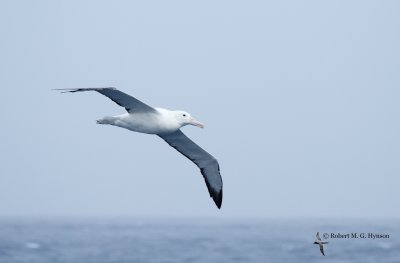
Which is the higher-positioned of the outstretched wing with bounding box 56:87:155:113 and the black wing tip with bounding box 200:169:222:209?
the outstretched wing with bounding box 56:87:155:113

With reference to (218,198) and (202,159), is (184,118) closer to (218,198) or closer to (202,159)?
(202,159)

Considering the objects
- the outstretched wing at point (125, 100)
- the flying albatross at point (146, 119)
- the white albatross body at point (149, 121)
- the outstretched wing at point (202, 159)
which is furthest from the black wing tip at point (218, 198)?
the outstretched wing at point (125, 100)

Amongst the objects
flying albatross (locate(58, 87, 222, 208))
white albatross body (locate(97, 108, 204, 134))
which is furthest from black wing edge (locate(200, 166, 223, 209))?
white albatross body (locate(97, 108, 204, 134))

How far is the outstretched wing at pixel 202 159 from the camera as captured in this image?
1931 cm

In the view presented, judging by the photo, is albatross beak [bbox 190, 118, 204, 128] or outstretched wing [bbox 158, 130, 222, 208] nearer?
albatross beak [bbox 190, 118, 204, 128]

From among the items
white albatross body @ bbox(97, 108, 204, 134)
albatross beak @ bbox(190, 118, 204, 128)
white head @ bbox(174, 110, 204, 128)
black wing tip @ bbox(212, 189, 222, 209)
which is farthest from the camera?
black wing tip @ bbox(212, 189, 222, 209)

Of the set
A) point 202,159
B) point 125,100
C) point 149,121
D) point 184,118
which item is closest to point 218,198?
point 202,159

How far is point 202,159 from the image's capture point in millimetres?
19703

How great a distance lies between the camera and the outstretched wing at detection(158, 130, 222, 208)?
19312mm

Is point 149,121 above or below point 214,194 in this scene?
above

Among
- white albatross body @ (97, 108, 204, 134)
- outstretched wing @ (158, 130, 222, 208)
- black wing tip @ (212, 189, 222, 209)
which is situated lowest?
black wing tip @ (212, 189, 222, 209)

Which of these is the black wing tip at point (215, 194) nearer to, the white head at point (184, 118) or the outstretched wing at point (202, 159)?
the outstretched wing at point (202, 159)

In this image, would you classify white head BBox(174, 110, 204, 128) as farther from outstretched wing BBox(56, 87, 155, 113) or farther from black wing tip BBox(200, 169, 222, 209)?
black wing tip BBox(200, 169, 222, 209)

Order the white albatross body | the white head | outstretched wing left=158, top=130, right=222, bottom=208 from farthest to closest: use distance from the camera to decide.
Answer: outstretched wing left=158, top=130, right=222, bottom=208
the white head
the white albatross body
